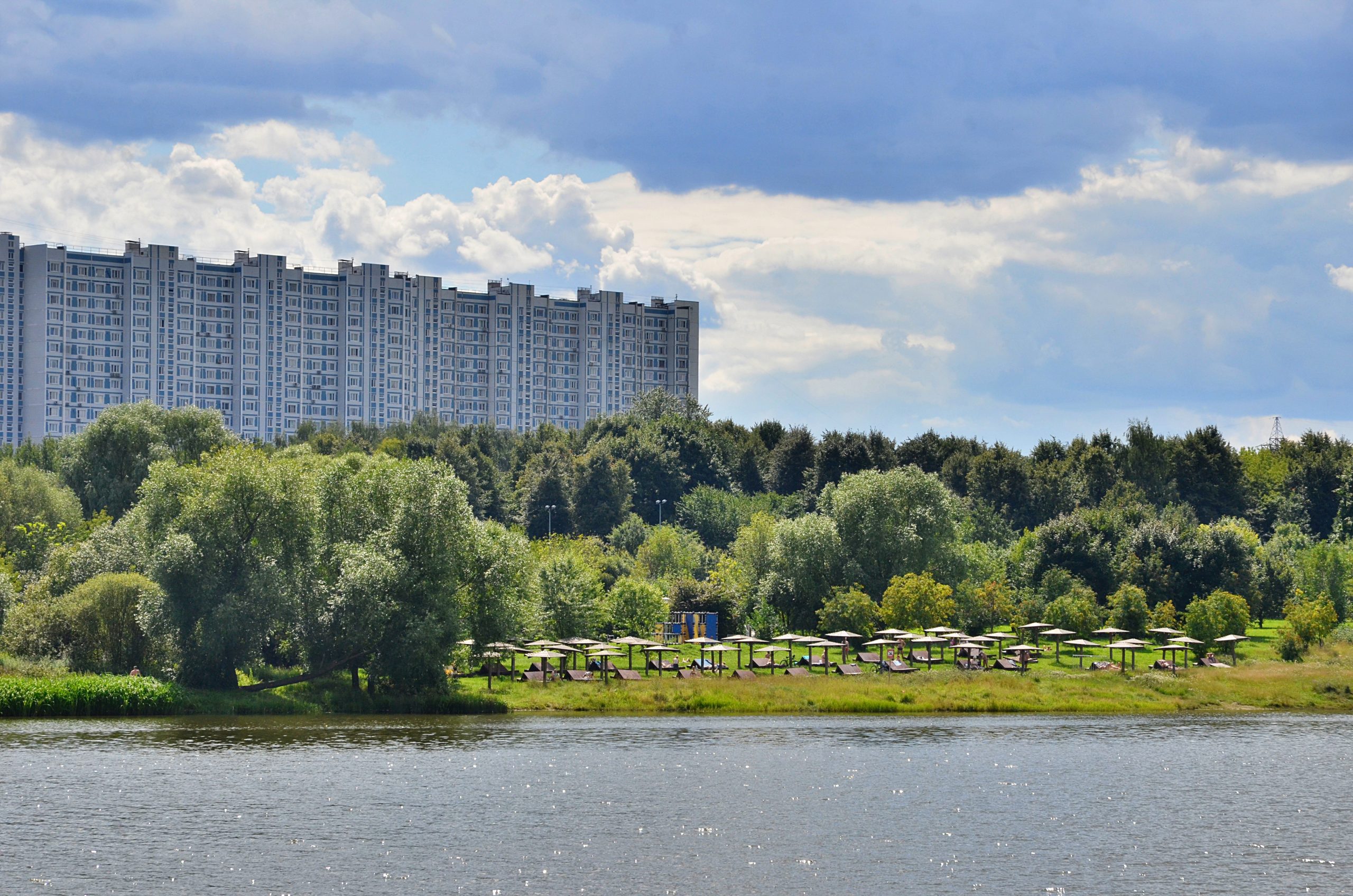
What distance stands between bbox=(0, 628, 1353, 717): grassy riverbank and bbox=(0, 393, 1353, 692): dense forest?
2466 mm

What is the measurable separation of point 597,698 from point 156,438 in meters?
53.9

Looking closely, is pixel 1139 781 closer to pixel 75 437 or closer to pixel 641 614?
pixel 641 614

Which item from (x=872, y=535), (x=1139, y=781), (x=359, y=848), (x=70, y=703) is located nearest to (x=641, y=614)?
(x=872, y=535)

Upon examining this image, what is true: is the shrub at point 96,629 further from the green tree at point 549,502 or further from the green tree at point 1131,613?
the green tree at point 549,502

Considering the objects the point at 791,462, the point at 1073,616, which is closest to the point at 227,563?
the point at 1073,616

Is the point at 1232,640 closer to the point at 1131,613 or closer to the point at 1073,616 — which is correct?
the point at 1131,613

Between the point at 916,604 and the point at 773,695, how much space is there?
20.7m

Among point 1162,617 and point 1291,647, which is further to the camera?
point 1162,617

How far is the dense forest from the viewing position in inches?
2854

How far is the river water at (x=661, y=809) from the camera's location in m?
34.3

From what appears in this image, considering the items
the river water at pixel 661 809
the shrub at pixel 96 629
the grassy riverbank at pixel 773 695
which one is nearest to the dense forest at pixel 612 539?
the shrub at pixel 96 629

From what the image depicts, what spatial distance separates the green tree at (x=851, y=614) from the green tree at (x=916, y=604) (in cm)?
98

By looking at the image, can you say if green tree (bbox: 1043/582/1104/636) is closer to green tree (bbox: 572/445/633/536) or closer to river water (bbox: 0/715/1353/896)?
river water (bbox: 0/715/1353/896)

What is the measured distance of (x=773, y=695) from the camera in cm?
7969
